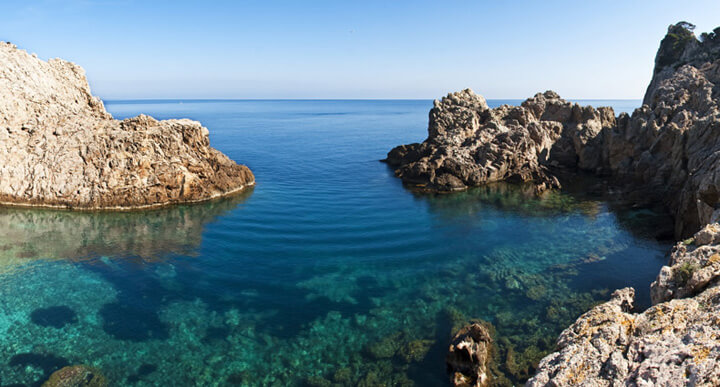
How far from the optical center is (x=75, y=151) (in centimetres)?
3894

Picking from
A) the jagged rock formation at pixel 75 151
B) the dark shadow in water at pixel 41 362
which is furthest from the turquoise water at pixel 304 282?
the jagged rock formation at pixel 75 151

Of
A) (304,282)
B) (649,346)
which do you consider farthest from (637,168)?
(649,346)

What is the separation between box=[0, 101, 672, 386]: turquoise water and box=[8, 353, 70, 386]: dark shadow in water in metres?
0.07

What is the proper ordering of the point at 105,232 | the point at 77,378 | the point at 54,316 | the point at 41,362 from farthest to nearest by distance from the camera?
1. the point at 105,232
2. the point at 54,316
3. the point at 41,362
4. the point at 77,378

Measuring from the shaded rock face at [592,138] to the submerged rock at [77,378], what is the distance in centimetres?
3669

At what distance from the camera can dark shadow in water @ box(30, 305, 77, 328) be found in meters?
19.9

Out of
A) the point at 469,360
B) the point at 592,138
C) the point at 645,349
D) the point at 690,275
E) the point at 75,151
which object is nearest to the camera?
the point at 645,349

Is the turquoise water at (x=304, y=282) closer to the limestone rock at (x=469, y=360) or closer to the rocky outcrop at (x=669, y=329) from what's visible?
the limestone rock at (x=469, y=360)

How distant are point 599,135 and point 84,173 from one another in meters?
63.5

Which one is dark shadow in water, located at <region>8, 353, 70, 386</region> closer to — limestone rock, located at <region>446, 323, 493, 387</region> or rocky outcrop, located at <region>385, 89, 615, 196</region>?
limestone rock, located at <region>446, 323, 493, 387</region>

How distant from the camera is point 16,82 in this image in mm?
39438

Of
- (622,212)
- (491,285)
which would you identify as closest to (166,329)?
(491,285)

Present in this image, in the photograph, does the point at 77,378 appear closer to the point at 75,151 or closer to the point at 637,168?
the point at 75,151

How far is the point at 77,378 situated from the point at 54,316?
6456mm
